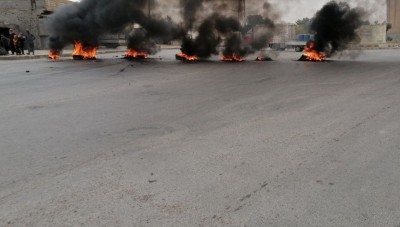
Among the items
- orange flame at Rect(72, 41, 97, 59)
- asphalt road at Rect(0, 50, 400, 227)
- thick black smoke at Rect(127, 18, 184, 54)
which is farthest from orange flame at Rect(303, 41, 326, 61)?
asphalt road at Rect(0, 50, 400, 227)

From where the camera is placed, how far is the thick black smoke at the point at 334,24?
1916 centimetres

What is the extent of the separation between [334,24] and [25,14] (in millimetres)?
28427

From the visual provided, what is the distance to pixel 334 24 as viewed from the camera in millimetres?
19250

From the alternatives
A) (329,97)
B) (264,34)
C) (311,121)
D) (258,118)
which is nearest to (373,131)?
(311,121)

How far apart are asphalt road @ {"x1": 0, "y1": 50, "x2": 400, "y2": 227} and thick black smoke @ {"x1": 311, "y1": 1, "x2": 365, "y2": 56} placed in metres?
12.5

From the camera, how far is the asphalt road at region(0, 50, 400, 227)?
2.67 m

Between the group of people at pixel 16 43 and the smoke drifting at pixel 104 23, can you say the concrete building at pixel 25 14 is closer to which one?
the group of people at pixel 16 43

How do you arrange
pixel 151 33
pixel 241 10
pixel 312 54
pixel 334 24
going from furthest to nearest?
pixel 151 33 < pixel 241 10 < pixel 312 54 < pixel 334 24

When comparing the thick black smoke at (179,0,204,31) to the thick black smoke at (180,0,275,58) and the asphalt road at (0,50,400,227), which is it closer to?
the thick black smoke at (180,0,275,58)

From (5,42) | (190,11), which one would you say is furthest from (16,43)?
(190,11)

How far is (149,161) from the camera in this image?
3.78m

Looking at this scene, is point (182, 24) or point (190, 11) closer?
point (190, 11)

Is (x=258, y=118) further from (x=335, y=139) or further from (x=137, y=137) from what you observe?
(x=137, y=137)

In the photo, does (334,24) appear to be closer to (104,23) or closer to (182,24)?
(182,24)
